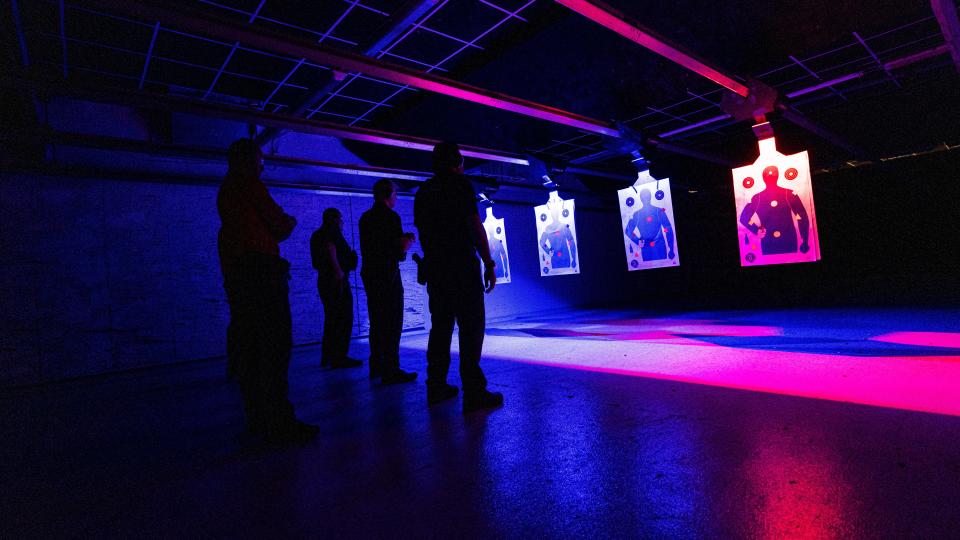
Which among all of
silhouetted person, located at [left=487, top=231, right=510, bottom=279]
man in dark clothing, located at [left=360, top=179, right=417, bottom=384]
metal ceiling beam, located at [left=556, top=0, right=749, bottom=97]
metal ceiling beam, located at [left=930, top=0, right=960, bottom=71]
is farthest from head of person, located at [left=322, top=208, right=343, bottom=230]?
metal ceiling beam, located at [left=930, top=0, right=960, bottom=71]

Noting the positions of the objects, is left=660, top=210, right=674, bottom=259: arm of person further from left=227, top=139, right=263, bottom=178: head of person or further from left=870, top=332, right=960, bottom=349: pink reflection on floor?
left=227, top=139, right=263, bottom=178: head of person

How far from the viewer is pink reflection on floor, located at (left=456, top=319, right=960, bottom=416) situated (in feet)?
8.25

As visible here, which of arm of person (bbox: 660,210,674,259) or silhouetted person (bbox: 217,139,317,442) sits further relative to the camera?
arm of person (bbox: 660,210,674,259)

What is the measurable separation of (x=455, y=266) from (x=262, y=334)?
1253 mm

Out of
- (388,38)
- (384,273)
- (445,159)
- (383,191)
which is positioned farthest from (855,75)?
(384,273)

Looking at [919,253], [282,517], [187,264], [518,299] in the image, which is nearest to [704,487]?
[282,517]

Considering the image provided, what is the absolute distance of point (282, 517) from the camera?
1.60 metres

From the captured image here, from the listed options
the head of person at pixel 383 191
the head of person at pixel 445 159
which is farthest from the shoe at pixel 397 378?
the head of person at pixel 445 159

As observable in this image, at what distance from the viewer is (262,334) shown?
243cm

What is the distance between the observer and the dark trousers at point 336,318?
5012mm

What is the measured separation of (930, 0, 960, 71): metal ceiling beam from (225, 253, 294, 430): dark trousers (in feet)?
20.7

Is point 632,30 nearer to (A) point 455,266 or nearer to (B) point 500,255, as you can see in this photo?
(A) point 455,266

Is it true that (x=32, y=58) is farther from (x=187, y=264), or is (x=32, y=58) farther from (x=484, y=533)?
(x=484, y=533)

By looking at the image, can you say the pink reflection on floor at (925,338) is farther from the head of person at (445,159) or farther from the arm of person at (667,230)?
the head of person at (445,159)
